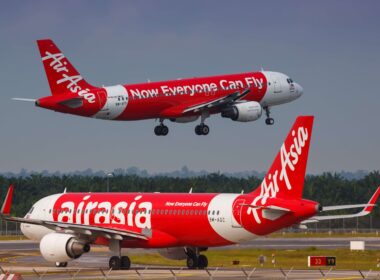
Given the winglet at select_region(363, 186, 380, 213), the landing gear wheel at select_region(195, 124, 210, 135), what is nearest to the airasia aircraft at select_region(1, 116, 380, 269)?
the winglet at select_region(363, 186, 380, 213)

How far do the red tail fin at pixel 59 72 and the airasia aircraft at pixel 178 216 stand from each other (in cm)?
1470

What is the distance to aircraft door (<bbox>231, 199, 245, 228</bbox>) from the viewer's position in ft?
224

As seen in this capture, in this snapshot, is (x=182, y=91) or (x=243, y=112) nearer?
(x=243, y=112)

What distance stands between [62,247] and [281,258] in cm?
2446

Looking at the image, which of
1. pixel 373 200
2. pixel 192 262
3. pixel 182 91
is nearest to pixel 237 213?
pixel 192 262

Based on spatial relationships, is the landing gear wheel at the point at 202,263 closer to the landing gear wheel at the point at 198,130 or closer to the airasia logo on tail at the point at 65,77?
the airasia logo on tail at the point at 65,77

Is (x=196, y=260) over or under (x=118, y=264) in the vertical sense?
over

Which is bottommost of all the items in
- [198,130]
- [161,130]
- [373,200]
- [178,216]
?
[178,216]

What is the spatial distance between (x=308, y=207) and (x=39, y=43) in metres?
38.2

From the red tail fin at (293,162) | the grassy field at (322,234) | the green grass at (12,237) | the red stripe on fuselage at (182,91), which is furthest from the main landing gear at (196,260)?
the grassy field at (322,234)

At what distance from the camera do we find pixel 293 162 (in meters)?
65.3

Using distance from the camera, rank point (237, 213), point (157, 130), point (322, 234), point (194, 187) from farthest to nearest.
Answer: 1. point (194, 187)
2. point (322, 234)
3. point (157, 130)
4. point (237, 213)

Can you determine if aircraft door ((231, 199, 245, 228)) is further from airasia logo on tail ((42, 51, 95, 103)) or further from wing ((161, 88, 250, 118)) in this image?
wing ((161, 88, 250, 118))

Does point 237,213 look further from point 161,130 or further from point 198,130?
point 161,130
